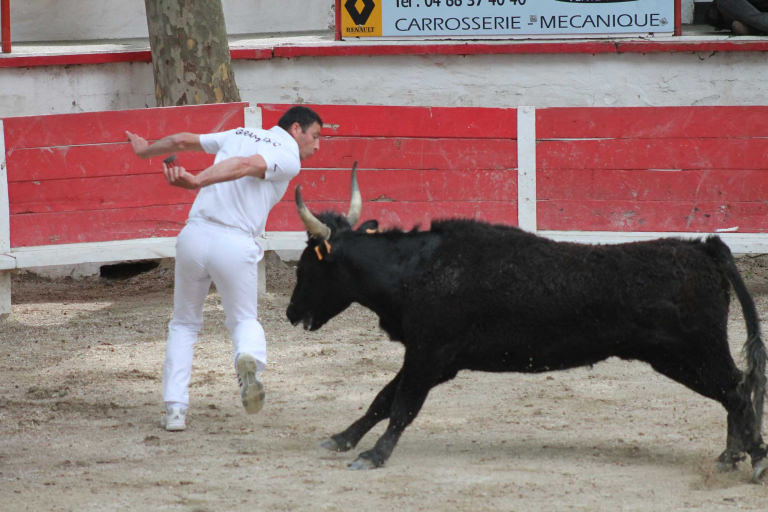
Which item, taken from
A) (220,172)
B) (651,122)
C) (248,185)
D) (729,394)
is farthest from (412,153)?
(729,394)

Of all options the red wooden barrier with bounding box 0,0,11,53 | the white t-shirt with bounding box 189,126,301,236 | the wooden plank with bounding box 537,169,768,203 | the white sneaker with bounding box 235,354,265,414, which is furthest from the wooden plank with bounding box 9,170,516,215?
the white sneaker with bounding box 235,354,265,414

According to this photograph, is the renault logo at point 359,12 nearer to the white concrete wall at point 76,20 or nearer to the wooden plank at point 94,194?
the white concrete wall at point 76,20

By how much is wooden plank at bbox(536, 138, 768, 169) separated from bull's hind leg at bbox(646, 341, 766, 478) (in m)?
3.64

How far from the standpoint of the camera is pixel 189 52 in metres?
8.30

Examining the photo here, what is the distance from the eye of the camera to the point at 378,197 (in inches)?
316

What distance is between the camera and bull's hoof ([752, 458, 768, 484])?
425cm

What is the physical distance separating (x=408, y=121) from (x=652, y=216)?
1.74 meters

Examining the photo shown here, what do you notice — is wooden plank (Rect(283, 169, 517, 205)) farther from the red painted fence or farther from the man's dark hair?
the man's dark hair

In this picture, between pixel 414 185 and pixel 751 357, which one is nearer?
pixel 751 357

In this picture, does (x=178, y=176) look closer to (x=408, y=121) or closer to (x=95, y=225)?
(x=95, y=225)

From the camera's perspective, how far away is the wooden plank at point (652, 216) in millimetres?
7844

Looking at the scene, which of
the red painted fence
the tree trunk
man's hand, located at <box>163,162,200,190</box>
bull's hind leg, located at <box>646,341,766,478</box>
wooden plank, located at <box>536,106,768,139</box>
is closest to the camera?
man's hand, located at <box>163,162,200,190</box>

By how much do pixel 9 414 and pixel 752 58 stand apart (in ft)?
19.5

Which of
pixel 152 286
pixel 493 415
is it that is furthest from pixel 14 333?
pixel 493 415
